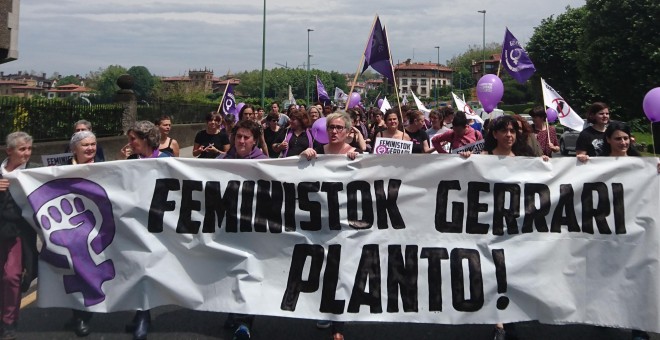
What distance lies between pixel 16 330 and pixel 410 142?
4.11 m

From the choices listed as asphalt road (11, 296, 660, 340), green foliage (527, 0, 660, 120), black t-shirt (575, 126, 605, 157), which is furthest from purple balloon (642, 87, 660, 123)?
green foliage (527, 0, 660, 120)

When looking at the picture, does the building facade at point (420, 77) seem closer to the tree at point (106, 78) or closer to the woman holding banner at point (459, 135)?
the tree at point (106, 78)

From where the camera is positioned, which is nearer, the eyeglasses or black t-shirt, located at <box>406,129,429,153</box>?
the eyeglasses

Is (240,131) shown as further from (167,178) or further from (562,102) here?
(562,102)

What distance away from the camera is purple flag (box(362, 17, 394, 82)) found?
7.46m

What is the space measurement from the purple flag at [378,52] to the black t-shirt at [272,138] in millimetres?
1891

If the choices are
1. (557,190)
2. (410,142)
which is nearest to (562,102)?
(410,142)

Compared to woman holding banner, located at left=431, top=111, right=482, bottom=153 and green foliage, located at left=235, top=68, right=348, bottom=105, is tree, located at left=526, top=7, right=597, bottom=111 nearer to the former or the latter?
woman holding banner, located at left=431, top=111, right=482, bottom=153

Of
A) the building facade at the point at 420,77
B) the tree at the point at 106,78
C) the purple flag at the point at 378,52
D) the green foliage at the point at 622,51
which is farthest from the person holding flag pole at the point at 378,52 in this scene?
the building facade at the point at 420,77

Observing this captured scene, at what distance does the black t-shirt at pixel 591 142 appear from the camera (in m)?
5.51

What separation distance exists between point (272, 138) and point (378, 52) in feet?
8.55

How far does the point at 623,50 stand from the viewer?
98.2ft

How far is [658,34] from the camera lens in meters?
28.8

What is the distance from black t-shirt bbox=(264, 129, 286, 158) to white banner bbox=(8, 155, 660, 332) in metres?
3.95
